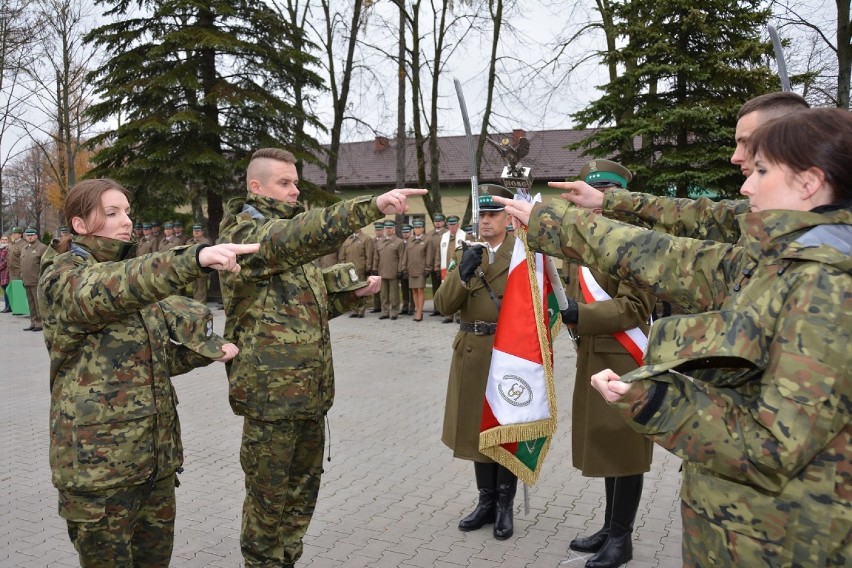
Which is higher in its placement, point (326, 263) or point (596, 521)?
point (326, 263)

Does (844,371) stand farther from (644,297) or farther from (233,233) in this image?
(233,233)

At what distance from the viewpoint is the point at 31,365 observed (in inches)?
440

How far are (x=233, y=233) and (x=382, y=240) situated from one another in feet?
43.8

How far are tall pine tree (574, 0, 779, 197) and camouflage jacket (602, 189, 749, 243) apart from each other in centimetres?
1137

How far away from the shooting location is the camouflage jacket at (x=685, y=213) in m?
2.86

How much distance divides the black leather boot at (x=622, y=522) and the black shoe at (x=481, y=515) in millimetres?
826

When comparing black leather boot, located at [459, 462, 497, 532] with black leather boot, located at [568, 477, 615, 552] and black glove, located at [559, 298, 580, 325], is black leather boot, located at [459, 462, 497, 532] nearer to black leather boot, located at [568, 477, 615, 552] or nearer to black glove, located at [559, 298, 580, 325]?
black leather boot, located at [568, 477, 615, 552]

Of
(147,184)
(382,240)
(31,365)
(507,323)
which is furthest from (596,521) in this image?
(147,184)

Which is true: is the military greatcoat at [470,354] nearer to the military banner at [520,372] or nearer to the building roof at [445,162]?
the military banner at [520,372]

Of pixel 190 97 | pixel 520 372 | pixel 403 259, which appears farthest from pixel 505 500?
pixel 190 97

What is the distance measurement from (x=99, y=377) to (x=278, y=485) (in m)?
1.12

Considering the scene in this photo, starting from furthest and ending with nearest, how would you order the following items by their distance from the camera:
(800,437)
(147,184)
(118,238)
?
1. (147,184)
2. (118,238)
3. (800,437)

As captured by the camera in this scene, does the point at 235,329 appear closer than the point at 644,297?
Yes

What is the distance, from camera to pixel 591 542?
4273 mm
